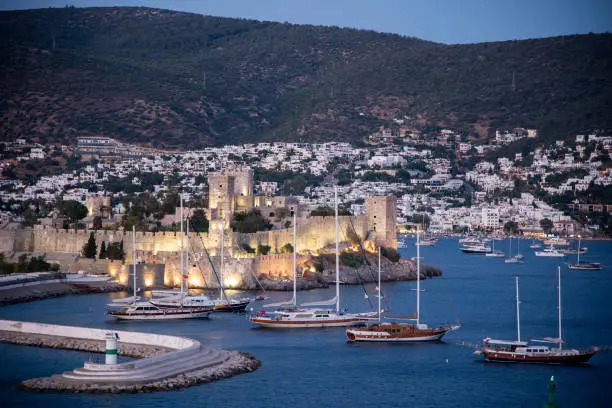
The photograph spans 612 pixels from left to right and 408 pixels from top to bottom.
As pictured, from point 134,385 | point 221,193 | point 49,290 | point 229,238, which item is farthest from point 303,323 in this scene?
point 221,193

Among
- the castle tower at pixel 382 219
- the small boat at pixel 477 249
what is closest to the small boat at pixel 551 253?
the small boat at pixel 477 249

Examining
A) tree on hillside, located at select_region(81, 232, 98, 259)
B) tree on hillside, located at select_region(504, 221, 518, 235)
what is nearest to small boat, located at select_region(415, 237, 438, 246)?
tree on hillside, located at select_region(504, 221, 518, 235)

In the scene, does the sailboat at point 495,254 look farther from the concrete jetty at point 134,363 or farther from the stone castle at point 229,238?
the concrete jetty at point 134,363

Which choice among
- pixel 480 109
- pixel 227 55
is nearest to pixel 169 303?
pixel 480 109

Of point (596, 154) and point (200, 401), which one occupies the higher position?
point (596, 154)

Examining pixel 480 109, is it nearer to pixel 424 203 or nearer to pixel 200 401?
pixel 424 203

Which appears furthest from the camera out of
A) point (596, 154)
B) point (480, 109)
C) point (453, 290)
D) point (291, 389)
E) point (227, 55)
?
point (227, 55)

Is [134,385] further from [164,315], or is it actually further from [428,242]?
[428,242]
